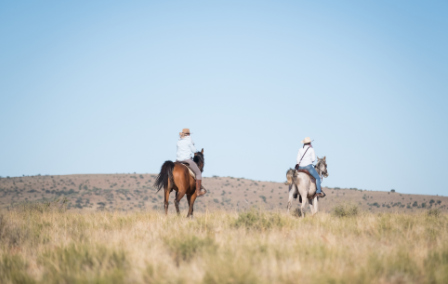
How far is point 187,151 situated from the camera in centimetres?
1367

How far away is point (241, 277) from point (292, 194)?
9.63 m

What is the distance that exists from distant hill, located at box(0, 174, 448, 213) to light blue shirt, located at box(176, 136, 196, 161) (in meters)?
42.1

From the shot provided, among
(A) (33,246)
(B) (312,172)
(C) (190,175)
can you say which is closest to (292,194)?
(B) (312,172)

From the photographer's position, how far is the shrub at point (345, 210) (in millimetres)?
13766

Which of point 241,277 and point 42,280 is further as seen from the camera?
point 42,280

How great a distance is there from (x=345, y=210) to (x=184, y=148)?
6149mm

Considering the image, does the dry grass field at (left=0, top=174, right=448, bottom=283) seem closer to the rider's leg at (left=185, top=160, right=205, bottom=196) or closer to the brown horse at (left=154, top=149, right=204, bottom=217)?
the brown horse at (left=154, top=149, right=204, bottom=217)

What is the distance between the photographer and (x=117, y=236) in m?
7.64

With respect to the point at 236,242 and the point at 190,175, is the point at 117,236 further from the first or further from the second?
the point at 190,175

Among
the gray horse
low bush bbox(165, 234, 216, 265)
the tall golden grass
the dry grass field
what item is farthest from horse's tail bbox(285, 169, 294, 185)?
low bush bbox(165, 234, 216, 265)

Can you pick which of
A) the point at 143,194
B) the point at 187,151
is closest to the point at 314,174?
the point at 187,151

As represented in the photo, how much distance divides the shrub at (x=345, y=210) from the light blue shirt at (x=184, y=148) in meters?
5.71

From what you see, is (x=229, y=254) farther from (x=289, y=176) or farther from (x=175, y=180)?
(x=289, y=176)

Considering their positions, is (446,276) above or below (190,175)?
below
